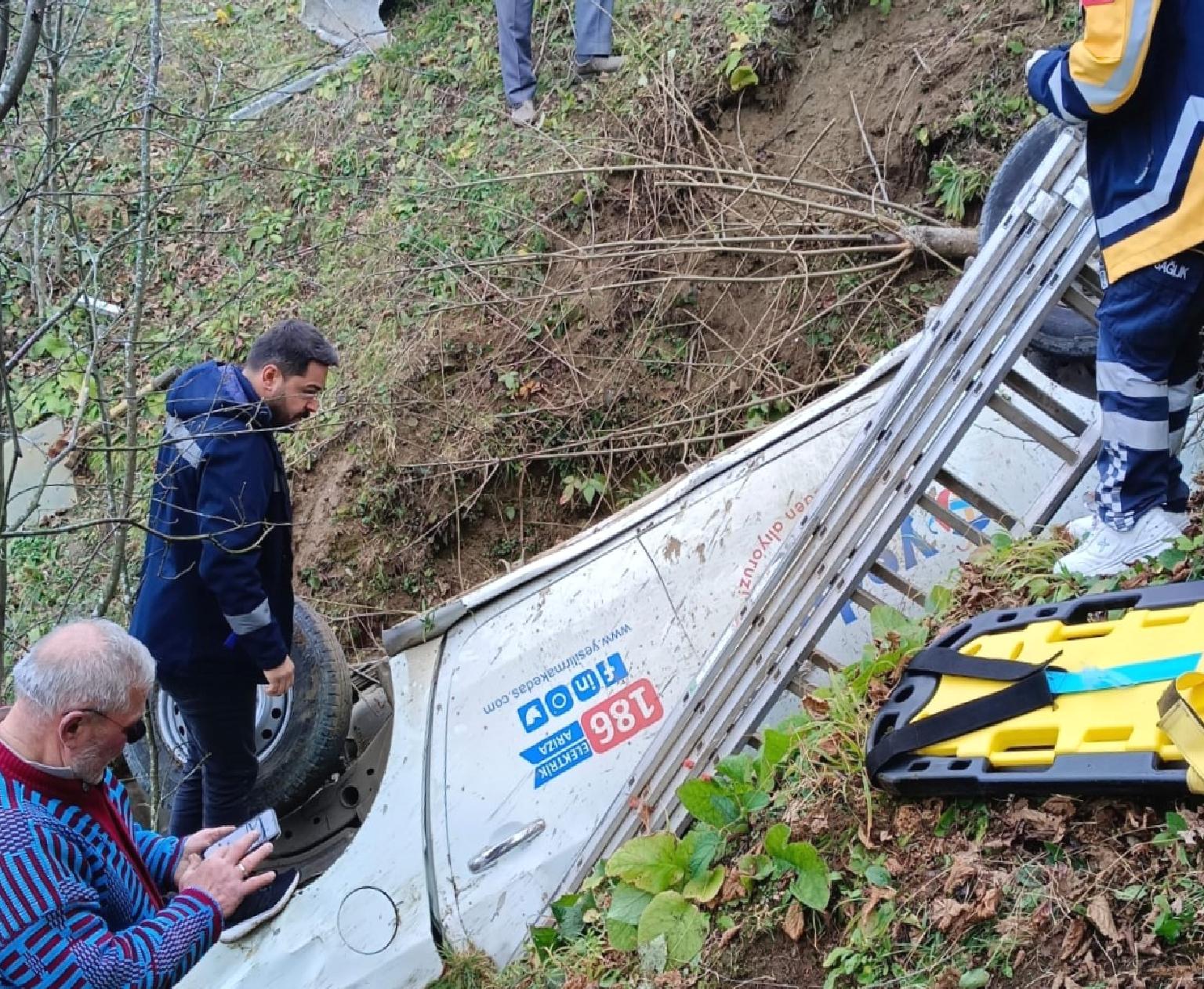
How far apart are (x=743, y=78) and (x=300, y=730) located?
14.2 ft

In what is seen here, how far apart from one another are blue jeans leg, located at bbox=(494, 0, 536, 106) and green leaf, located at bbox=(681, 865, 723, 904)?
596cm

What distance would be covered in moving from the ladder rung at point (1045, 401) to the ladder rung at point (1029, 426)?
0.08 metres

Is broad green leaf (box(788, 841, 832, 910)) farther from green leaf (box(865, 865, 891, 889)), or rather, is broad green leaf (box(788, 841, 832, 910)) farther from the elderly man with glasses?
the elderly man with glasses

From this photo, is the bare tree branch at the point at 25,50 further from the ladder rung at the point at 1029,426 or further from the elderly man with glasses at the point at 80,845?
the ladder rung at the point at 1029,426

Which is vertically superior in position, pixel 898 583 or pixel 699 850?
pixel 898 583

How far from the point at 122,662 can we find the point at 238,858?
0.65 m

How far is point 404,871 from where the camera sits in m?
4.05

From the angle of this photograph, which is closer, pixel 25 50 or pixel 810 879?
pixel 810 879

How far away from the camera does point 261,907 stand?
4270mm

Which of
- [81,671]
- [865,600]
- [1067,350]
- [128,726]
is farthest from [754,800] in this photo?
[1067,350]

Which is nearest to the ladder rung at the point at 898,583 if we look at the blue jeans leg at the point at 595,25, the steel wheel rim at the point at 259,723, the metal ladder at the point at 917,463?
the metal ladder at the point at 917,463

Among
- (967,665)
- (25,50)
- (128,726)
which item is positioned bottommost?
(967,665)

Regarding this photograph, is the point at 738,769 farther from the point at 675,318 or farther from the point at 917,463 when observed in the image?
the point at 675,318

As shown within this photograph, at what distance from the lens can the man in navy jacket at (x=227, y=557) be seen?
4.15 m
